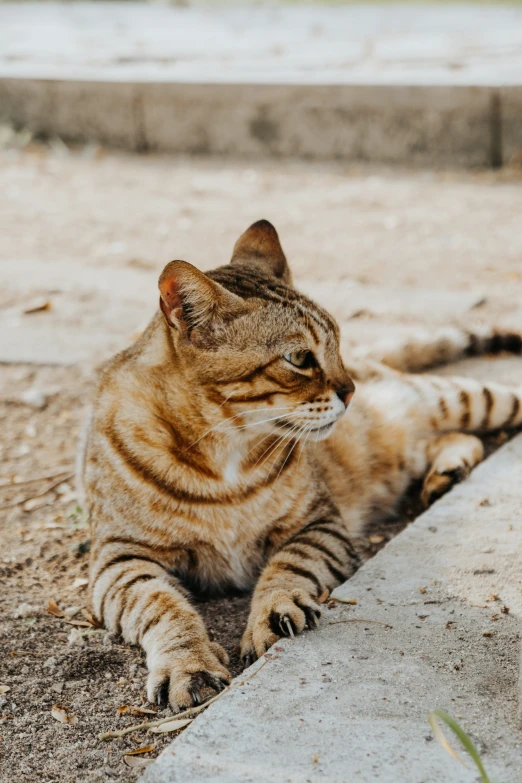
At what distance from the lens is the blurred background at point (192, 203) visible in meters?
3.41

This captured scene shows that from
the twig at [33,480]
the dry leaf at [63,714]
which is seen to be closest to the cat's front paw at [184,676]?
the dry leaf at [63,714]

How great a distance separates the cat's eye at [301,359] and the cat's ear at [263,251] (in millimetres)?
473

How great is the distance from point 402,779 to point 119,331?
12.3 ft

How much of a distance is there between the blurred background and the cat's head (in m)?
0.70

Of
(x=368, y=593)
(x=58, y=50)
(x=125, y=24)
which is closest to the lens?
(x=368, y=593)

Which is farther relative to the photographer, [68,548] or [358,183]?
[358,183]

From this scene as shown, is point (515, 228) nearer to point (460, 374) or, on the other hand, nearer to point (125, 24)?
point (460, 374)

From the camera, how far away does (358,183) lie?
8.04 metres

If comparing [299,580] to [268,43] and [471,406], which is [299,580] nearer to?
[471,406]

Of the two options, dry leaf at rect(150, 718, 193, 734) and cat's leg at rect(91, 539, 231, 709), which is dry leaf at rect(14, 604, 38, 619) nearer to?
cat's leg at rect(91, 539, 231, 709)

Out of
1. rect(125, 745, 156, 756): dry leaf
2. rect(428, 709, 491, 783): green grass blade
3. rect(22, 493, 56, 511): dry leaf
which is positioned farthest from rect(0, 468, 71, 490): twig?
rect(428, 709, 491, 783): green grass blade

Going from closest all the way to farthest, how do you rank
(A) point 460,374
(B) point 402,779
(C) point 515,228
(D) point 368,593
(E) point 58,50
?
1. (B) point 402,779
2. (D) point 368,593
3. (A) point 460,374
4. (C) point 515,228
5. (E) point 58,50

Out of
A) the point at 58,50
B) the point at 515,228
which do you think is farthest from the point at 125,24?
the point at 515,228

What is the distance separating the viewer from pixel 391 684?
253 cm
